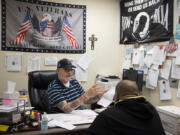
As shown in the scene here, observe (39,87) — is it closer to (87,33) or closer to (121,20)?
(87,33)

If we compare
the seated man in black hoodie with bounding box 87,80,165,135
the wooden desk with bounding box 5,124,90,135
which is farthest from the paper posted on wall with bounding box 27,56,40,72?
the seated man in black hoodie with bounding box 87,80,165,135

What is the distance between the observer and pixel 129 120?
45.7 inches

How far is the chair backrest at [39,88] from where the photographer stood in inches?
94.7

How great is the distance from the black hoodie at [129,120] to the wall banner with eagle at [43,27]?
2515 mm

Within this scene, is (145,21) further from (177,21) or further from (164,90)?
(164,90)

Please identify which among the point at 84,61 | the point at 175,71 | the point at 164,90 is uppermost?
the point at 84,61

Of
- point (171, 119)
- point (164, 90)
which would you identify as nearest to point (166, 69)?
point (164, 90)

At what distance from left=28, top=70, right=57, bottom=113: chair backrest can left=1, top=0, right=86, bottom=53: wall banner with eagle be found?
1051 mm

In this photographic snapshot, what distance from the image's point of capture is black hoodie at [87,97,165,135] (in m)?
1.15

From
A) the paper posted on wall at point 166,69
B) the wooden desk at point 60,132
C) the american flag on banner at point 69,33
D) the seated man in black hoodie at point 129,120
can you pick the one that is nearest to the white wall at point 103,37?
the american flag on banner at point 69,33

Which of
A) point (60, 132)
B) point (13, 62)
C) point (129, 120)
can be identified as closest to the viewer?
point (129, 120)

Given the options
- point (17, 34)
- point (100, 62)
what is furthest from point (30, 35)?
point (100, 62)

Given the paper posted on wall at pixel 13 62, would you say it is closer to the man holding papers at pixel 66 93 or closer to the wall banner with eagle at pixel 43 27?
the wall banner with eagle at pixel 43 27

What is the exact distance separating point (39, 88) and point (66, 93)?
50 centimetres
